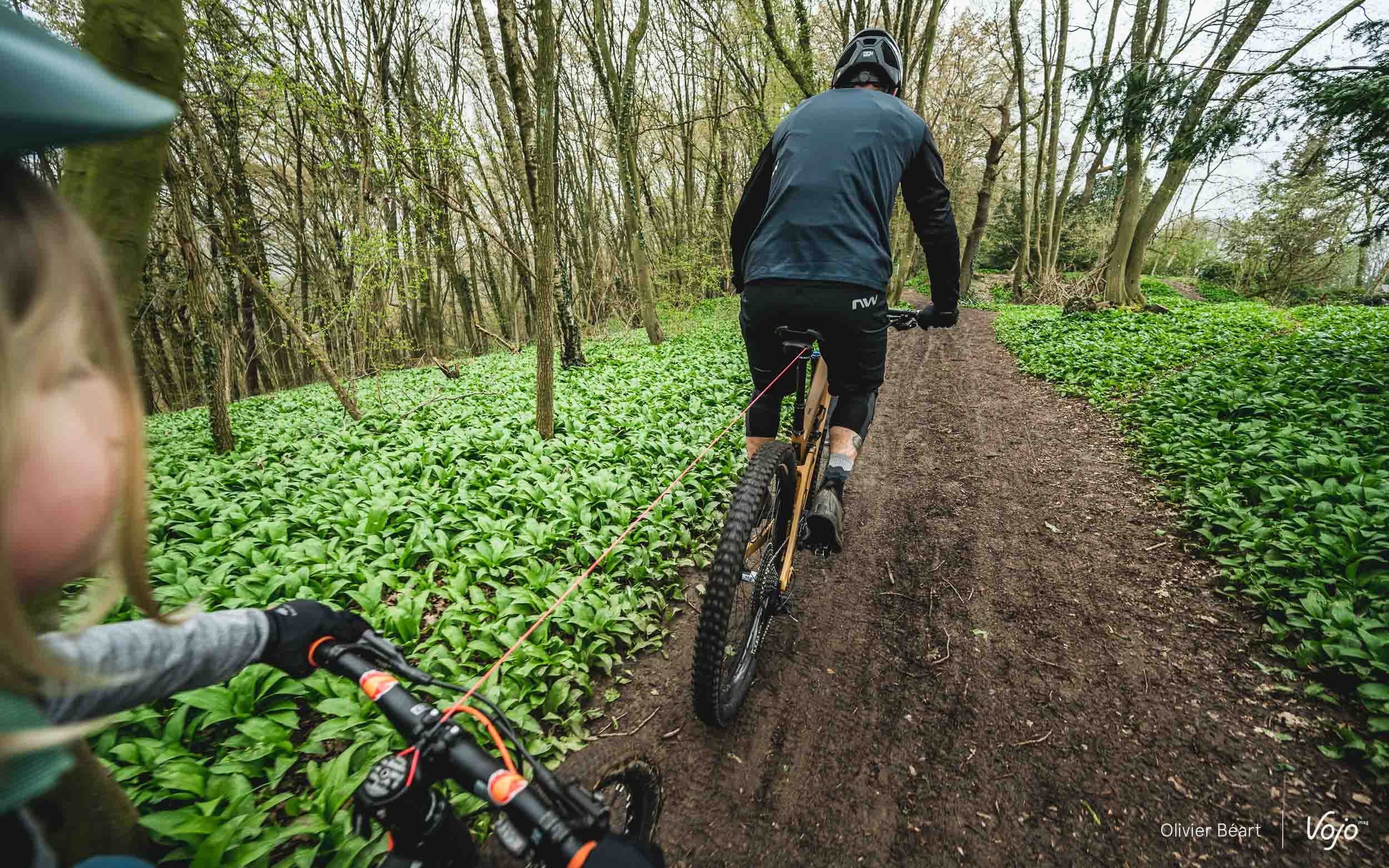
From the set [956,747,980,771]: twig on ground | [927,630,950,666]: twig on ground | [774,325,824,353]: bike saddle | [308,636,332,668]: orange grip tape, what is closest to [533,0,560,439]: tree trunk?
[774,325,824,353]: bike saddle

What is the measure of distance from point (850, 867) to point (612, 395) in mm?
5857

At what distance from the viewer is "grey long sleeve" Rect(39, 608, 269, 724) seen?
3.15 feet

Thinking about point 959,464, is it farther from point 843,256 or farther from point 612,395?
point 612,395

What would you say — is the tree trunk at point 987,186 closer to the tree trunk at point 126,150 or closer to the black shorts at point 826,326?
the black shorts at point 826,326

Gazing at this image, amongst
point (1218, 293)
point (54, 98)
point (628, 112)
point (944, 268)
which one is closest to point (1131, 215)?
point (628, 112)

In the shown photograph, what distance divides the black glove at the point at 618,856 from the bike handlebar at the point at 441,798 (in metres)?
0.02

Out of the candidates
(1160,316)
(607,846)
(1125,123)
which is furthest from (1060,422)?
(1160,316)

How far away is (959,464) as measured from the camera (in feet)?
16.6

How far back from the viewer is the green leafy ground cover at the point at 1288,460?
253 cm

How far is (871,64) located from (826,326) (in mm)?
1624

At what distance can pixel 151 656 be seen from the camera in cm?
105

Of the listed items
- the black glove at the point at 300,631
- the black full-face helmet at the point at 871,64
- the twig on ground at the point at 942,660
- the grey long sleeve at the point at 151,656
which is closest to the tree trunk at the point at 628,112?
the black full-face helmet at the point at 871,64

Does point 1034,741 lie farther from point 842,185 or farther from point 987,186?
point 987,186

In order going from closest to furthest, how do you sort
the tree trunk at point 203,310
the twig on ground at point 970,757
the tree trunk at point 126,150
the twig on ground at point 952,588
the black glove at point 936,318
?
the tree trunk at point 126,150, the twig on ground at point 970,757, the black glove at point 936,318, the twig on ground at point 952,588, the tree trunk at point 203,310
